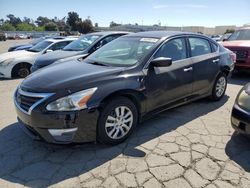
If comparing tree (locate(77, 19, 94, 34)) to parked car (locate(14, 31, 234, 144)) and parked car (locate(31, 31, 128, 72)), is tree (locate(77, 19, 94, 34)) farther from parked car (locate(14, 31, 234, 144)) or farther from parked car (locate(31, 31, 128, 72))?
parked car (locate(14, 31, 234, 144))

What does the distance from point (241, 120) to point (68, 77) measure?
7.99ft

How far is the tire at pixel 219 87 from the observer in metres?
5.22

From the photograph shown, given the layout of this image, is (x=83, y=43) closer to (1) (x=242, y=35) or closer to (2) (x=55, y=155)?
(2) (x=55, y=155)

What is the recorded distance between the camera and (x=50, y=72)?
11.9ft

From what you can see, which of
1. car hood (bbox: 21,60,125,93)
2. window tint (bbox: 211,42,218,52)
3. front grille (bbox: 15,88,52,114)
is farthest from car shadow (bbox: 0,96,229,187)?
window tint (bbox: 211,42,218,52)

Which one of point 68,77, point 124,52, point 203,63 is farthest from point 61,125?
point 203,63

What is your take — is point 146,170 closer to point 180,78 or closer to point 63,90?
point 63,90

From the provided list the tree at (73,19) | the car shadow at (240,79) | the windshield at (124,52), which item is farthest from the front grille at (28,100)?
the tree at (73,19)

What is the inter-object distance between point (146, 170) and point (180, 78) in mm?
1876

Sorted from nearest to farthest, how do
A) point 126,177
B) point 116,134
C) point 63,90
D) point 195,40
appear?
point 126,177, point 63,90, point 116,134, point 195,40

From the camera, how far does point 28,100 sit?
3123mm

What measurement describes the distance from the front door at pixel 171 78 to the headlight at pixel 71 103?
1064mm

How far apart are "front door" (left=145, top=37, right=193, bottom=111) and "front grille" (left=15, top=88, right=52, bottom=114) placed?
1519mm

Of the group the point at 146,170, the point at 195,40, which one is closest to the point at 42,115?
the point at 146,170
